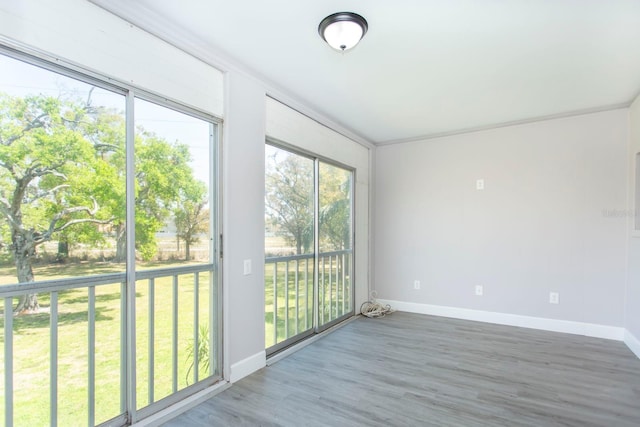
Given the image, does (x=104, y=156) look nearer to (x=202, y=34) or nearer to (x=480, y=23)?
(x=202, y=34)

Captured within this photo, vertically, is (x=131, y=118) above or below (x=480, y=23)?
below

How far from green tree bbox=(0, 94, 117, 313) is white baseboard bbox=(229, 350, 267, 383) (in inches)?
55.2

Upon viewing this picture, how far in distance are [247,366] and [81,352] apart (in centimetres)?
122

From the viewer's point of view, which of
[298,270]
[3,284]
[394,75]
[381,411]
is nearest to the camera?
[3,284]

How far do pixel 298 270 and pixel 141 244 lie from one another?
175 cm

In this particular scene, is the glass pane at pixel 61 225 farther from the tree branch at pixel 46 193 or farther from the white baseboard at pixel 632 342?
the white baseboard at pixel 632 342

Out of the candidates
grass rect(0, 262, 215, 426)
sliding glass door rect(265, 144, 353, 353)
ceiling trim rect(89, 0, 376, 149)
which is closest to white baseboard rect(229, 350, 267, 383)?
sliding glass door rect(265, 144, 353, 353)

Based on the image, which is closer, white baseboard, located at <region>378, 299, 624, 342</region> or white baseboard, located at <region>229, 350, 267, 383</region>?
white baseboard, located at <region>229, 350, 267, 383</region>

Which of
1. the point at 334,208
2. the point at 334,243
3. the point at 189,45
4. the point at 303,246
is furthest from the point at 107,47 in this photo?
the point at 334,243

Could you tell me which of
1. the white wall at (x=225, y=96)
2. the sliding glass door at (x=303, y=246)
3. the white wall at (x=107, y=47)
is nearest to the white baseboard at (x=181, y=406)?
the white wall at (x=225, y=96)

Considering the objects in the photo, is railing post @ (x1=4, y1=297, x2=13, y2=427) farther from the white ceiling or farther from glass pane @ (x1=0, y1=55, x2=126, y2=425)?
the white ceiling

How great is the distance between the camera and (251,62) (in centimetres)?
257

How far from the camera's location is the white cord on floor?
4434mm

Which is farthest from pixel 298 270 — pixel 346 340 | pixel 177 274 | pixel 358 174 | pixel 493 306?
pixel 493 306
